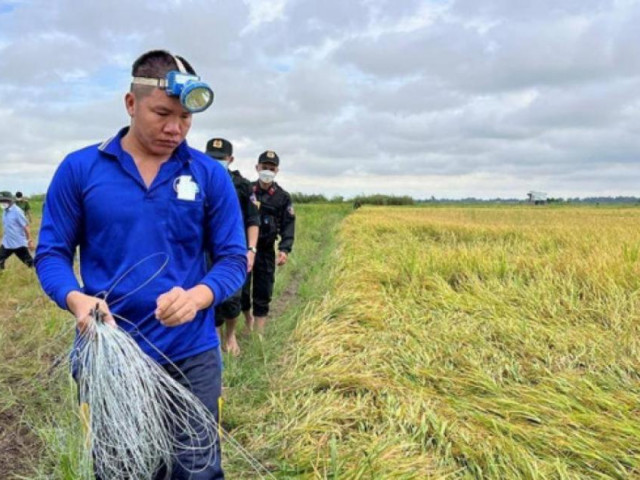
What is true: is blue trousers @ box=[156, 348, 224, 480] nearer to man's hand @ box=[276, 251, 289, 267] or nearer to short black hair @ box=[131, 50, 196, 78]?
short black hair @ box=[131, 50, 196, 78]

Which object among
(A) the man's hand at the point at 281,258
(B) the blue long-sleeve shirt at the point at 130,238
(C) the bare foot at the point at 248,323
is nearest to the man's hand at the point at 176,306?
(B) the blue long-sleeve shirt at the point at 130,238

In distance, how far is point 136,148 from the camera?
1.81 meters

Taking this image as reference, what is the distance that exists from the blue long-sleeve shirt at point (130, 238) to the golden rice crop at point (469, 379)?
3.45ft

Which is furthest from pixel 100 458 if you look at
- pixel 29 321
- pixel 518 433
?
pixel 29 321

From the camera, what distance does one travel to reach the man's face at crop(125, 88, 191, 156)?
1715 millimetres

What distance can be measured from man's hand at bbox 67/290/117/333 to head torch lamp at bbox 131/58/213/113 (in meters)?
0.63

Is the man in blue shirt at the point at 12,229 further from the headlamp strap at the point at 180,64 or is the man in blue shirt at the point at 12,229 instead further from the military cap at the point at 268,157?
the headlamp strap at the point at 180,64

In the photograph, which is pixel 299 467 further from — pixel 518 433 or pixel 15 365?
pixel 15 365

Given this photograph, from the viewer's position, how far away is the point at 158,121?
5.68 ft

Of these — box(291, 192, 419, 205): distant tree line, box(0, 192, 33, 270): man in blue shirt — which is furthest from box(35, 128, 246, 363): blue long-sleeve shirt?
box(291, 192, 419, 205): distant tree line

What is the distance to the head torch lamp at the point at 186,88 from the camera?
5.44 feet

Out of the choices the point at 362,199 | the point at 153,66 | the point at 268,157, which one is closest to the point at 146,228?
the point at 153,66

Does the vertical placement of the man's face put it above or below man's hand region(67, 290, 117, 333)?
above

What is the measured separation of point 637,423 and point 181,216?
7.65ft
